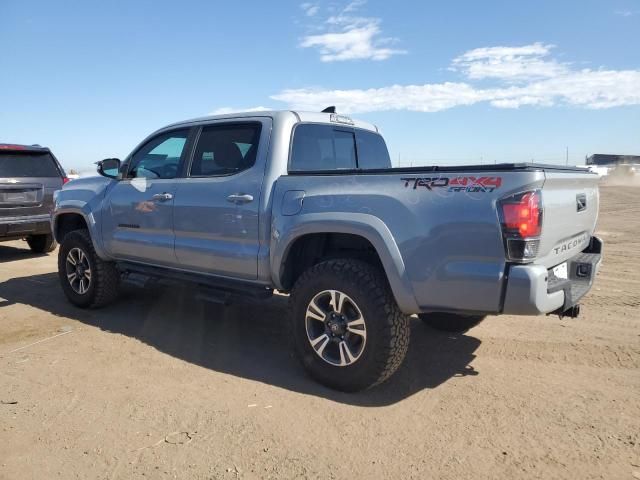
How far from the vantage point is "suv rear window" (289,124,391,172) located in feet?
13.7

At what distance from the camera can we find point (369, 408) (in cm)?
330

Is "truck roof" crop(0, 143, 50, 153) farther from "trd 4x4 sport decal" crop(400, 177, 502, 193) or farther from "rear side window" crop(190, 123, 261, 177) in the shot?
"trd 4x4 sport decal" crop(400, 177, 502, 193)

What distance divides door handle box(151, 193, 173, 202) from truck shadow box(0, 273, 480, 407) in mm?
1234

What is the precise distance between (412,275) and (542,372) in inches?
58.8

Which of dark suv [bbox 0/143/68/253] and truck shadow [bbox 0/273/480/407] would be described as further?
dark suv [bbox 0/143/68/253]

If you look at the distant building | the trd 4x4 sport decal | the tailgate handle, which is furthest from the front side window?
the distant building

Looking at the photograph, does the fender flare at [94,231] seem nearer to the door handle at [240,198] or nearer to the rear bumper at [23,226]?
the door handle at [240,198]

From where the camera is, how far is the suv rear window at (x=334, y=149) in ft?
13.7

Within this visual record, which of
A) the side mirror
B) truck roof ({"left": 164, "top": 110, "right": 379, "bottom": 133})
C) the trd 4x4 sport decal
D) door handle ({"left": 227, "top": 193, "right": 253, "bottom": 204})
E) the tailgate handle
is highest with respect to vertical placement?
truck roof ({"left": 164, "top": 110, "right": 379, "bottom": 133})

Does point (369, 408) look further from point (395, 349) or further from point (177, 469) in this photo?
point (177, 469)

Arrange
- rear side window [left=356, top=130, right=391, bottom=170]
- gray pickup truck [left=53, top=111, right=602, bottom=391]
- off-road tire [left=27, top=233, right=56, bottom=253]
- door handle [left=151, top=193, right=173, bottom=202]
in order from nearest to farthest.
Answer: gray pickup truck [left=53, top=111, right=602, bottom=391]
door handle [left=151, top=193, right=173, bottom=202]
rear side window [left=356, top=130, right=391, bottom=170]
off-road tire [left=27, top=233, right=56, bottom=253]

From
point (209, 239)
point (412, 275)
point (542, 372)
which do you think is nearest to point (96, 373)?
point (209, 239)

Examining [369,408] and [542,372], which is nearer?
[369,408]

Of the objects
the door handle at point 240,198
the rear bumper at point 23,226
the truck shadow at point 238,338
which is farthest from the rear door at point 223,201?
the rear bumper at point 23,226
